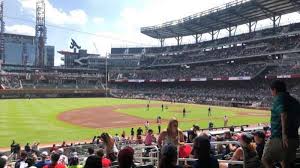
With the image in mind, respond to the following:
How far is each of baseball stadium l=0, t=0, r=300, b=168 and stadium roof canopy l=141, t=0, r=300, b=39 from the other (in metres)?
0.23

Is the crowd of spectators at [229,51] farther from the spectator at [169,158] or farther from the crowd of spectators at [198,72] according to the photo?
the spectator at [169,158]

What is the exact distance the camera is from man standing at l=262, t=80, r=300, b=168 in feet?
18.5

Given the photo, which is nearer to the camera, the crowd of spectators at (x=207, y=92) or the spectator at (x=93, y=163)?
the spectator at (x=93, y=163)

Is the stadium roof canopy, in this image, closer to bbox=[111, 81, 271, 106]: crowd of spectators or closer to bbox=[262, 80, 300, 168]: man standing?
bbox=[111, 81, 271, 106]: crowd of spectators

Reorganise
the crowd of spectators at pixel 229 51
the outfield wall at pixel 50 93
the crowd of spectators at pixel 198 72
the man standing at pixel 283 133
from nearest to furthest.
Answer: the man standing at pixel 283 133 < the crowd of spectators at pixel 229 51 < the crowd of spectators at pixel 198 72 < the outfield wall at pixel 50 93

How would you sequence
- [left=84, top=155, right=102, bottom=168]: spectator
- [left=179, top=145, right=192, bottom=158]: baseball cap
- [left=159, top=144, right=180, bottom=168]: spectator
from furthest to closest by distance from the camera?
[left=179, top=145, right=192, bottom=158]: baseball cap
[left=84, top=155, right=102, bottom=168]: spectator
[left=159, top=144, right=180, bottom=168]: spectator

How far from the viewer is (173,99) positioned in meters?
85.8

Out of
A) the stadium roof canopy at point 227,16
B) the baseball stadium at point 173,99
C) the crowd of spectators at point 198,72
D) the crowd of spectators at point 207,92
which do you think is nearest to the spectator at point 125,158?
the baseball stadium at point 173,99

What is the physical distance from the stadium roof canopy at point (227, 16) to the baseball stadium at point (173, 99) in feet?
0.74

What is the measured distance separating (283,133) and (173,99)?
8033 cm

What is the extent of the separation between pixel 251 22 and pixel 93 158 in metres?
84.6

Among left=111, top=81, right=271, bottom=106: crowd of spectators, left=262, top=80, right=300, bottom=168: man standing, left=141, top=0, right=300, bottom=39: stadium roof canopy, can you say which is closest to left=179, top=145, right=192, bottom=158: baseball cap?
left=262, top=80, right=300, bottom=168: man standing

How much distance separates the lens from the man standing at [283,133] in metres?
5.62

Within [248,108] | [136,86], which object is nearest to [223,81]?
[248,108]
